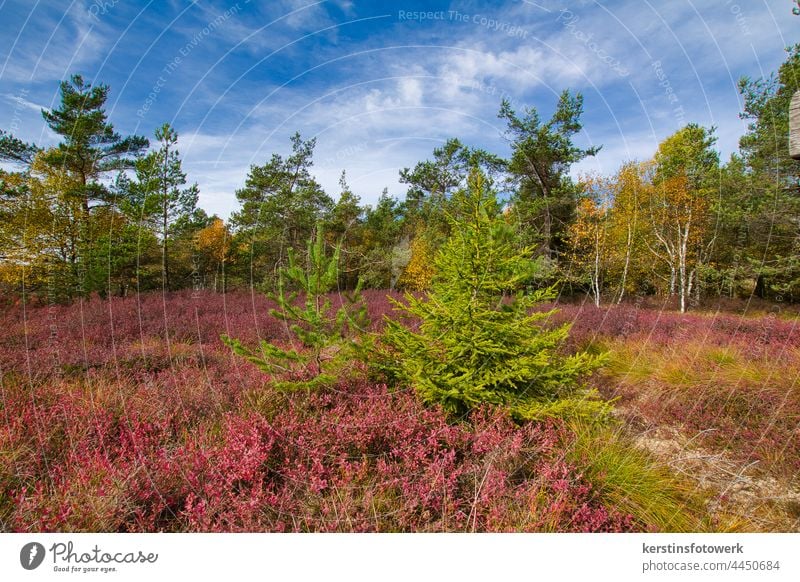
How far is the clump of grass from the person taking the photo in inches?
107

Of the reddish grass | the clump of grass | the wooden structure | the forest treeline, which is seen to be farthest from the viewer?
the forest treeline

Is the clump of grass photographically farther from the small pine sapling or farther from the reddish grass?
the small pine sapling

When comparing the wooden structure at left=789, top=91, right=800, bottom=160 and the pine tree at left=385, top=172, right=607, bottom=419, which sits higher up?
the wooden structure at left=789, top=91, right=800, bottom=160

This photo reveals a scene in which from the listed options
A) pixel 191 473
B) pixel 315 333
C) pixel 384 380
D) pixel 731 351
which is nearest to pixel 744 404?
pixel 731 351

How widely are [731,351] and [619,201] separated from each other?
70.7 feet

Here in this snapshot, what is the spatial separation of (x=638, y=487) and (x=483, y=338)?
1867 millimetres
